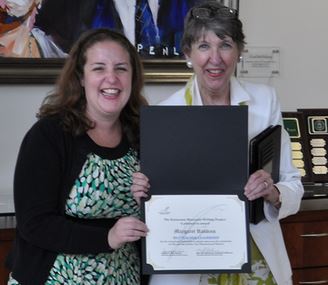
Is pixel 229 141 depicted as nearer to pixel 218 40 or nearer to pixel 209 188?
pixel 209 188

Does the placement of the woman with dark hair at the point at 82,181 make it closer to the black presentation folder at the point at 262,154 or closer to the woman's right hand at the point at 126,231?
the woman's right hand at the point at 126,231

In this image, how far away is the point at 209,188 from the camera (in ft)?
4.41

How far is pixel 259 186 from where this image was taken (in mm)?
1345

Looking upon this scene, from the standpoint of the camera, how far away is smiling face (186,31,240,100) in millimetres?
1461

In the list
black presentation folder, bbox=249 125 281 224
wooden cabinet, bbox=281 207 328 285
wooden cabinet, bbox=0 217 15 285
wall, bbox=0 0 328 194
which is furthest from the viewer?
wall, bbox=0 0 328 194

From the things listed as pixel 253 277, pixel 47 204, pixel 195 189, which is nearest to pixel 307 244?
pixel 253 277

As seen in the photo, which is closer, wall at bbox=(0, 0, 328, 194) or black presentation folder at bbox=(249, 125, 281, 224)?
black presentation folder at bbox=(249, 125, 281, 224)

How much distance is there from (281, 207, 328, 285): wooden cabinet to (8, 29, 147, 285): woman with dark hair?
867 mm

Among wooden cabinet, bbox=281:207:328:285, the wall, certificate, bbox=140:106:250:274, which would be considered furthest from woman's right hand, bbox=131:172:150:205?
the wall

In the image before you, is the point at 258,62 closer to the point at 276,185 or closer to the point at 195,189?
the point at 276,185

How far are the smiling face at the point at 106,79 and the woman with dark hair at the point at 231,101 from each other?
0.56 ft

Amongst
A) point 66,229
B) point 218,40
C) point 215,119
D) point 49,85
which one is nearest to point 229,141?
point 215,119

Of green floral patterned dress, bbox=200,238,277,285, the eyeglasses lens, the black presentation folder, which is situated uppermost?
the eyeglasses lens

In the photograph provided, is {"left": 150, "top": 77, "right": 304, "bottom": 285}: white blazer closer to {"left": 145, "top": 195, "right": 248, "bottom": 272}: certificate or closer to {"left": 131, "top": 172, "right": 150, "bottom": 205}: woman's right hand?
{"left": 145, "top": 195, "right": 248, "bottom": 272}: certificate
